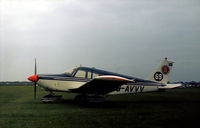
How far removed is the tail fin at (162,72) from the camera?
1137cm

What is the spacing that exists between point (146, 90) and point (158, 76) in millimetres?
1406

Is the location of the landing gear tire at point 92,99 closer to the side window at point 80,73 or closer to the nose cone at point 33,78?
the side window at point 80,73

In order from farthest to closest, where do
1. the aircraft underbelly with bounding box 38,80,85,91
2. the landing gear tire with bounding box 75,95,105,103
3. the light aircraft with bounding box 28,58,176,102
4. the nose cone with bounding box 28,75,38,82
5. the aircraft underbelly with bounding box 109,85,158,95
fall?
the aircraft underbelly with bounding box 109,85,158,95
the aircraft underbelly with bounding box 38,80,85,91
the nose cone with bounding box 28,75,38,82
the light aircraft with bounding box 28,58,176,102
the landing gear tire with bounding box 75,95,105,103

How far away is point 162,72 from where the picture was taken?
11.5 metres

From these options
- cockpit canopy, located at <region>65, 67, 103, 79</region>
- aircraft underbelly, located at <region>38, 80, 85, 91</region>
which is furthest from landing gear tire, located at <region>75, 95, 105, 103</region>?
cockpit canopy, located at <region>65, 67, 103, 79</region>

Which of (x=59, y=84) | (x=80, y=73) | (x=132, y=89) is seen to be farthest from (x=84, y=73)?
(x=132, y=89)

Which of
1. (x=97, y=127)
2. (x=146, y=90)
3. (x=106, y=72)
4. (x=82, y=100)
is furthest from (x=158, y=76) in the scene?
(x=97, y=127)

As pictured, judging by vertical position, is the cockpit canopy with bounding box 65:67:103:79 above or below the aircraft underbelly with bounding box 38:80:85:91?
above

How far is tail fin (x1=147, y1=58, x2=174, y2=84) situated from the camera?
11.4 meters

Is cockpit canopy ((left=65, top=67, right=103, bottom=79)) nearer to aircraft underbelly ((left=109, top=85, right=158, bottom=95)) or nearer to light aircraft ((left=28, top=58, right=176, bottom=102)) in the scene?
light aircraft ((left=28, top=58, right=176, bottom=102))

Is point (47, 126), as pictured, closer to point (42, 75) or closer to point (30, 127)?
point (30, 127)

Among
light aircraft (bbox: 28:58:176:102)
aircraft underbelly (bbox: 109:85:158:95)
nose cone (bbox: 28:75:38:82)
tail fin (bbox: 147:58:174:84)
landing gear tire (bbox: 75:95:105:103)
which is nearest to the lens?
landing gear tire (bbox: 75:95:105:103)

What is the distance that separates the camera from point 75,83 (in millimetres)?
9828

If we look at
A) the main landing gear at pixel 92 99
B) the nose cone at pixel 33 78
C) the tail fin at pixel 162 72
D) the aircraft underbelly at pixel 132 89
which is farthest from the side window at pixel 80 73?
the tail fin at pixel 162 72
